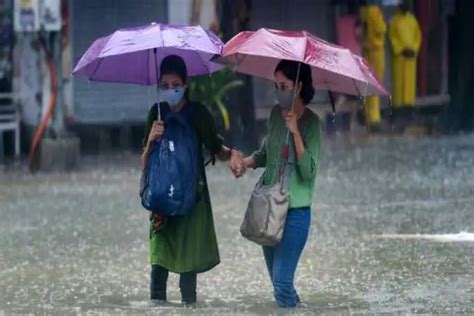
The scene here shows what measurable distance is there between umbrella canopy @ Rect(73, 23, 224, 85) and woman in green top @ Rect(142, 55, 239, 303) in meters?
0.19

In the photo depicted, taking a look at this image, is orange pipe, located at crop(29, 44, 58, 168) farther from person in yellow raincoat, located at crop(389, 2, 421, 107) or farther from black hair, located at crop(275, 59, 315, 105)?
black hair, located at crop(275, 59, 315, 105)

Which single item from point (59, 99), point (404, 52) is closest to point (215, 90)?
point (59, 99)

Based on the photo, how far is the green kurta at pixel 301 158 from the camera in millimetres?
7773

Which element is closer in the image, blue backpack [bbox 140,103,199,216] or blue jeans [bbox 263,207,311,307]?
blue jeans [bbox 263,207,311,307]

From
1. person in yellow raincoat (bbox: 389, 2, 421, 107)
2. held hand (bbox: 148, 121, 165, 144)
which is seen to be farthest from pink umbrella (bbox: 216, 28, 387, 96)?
person in yellow raincoat (bbox: 389, 2, 421, 107)

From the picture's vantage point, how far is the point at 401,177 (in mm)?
15570

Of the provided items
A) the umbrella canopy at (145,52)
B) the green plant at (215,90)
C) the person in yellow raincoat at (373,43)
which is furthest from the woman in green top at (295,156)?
the person in yellow raincoat at (373,43)

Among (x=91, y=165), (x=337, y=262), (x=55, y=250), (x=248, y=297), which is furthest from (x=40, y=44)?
(x=248, y=297)

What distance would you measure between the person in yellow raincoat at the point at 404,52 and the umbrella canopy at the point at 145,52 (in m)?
13.9

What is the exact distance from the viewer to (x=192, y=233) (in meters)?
8.18

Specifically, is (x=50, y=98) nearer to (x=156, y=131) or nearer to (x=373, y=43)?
(x=373, y=43)

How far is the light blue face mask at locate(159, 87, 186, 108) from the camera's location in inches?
318

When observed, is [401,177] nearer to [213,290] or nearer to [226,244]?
[226,244]

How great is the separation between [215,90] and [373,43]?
4.16 meters
